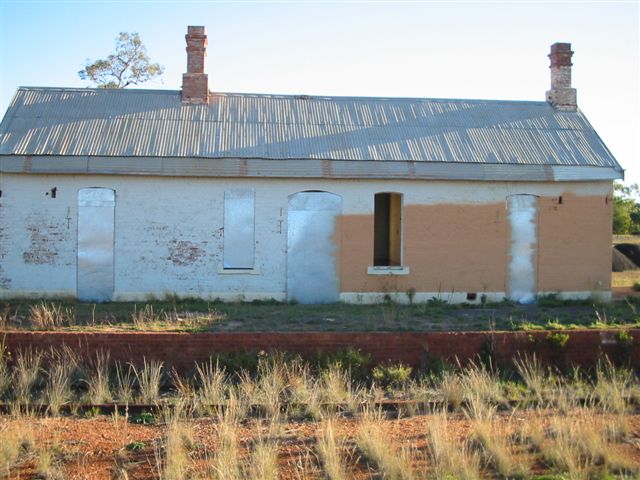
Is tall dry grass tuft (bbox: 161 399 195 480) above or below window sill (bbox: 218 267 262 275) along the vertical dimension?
below

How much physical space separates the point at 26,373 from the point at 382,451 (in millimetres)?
5513

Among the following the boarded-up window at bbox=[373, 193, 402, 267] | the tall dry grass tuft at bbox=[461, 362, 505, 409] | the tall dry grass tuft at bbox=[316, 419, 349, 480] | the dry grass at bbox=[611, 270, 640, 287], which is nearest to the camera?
the tall dry grass tuft at bbox=[316, 419, 349, 480]

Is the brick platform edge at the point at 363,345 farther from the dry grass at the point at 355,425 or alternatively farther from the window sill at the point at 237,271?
the window sill at the point at 237,271

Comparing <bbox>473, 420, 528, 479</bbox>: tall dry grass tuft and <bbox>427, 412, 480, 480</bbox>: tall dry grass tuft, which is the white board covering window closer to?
<bbox>473, 420, 528, 479</bbox>: tall dry grass tuft

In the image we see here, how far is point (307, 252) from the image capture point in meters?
17.2

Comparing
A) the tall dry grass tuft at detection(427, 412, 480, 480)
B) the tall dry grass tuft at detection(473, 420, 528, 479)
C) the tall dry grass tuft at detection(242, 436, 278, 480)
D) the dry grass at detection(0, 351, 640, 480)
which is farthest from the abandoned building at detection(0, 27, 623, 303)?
the tall dry grass tuft at detection(242, 436, 278, 480)

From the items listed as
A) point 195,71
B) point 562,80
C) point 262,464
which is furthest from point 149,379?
point 562,80

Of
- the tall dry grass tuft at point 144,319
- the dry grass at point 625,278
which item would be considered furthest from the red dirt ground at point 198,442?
the dry grass at point 625,278

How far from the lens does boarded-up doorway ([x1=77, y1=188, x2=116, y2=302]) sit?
16.8 metres

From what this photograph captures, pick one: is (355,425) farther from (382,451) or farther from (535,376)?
(535,376)

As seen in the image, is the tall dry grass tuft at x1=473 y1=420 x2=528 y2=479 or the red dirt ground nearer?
the tall dry grass tuft at x1=473 y1=420 x2=528 y2=479

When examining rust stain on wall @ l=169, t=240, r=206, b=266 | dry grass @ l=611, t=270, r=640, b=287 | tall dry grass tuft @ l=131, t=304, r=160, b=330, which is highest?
rust stain on wall @ l=169, t=240, r=206, b=266

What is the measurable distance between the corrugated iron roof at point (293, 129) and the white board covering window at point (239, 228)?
39.2 inches

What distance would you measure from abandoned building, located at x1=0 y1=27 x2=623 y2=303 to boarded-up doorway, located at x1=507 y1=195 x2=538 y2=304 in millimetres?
35
